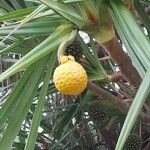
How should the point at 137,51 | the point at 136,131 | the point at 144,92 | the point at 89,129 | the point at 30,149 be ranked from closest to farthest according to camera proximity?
the point at 144,92, the point at 137,51, the point at 30,149, the point at 136,131, the point at 89,129

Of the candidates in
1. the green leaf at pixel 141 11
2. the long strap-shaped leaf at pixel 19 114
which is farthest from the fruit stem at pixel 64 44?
the green leaf at pixel 141 11

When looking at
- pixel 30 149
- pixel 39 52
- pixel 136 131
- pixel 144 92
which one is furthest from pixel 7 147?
pixel 136 131

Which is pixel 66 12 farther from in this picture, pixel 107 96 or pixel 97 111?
pixel 97 111

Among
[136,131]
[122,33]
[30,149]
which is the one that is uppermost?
[122,33]

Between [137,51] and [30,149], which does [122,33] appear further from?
[30,149]

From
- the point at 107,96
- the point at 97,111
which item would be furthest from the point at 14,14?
the point at 97,111

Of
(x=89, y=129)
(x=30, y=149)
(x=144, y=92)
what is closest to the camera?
(x=144, y=92)

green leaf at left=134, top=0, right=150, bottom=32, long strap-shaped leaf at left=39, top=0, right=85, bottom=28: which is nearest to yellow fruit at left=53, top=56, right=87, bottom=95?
long strap-shaped leaf at left=39, top=0, right=85, bottom=28
